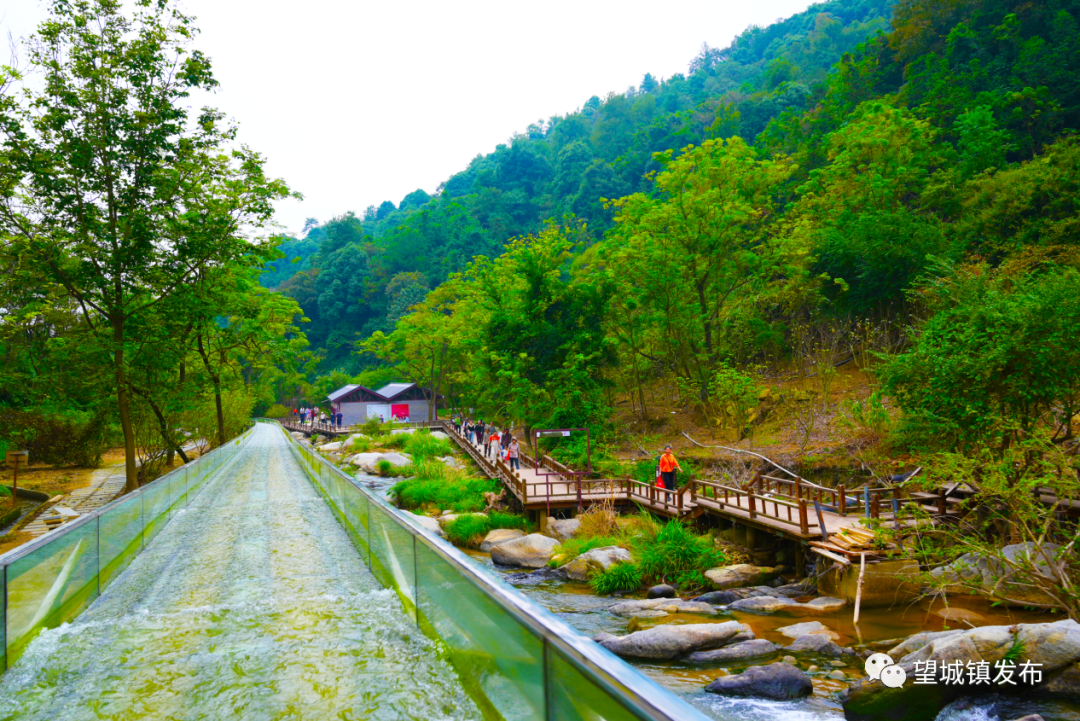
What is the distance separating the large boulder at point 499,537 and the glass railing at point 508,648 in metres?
12.2

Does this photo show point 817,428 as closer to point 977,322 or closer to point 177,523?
point 977,322

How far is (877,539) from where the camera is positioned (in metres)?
11.5

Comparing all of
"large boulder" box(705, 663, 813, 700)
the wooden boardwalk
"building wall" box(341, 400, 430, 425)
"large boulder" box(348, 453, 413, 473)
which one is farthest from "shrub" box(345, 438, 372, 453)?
"large boulder" box(705, 663, 813, 700)

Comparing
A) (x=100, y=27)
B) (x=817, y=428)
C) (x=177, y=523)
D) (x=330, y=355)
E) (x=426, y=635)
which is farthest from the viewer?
(x=330, y=355)

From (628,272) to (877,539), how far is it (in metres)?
21.9

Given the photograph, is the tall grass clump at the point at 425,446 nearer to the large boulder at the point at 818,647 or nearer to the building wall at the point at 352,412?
the building wall at the point at 352,412

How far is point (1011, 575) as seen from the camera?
912 centimetres

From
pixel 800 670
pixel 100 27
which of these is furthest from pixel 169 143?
pixel 800 670

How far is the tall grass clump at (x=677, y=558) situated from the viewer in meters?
13.5

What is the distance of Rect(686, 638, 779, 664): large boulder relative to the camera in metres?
9.35

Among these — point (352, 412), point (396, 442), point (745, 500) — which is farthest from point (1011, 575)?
point (352, 412)

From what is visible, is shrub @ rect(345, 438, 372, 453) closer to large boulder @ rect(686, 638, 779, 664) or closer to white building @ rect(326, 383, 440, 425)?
white building @ rect(326, 383, 440, 425)

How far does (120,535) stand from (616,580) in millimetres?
9406

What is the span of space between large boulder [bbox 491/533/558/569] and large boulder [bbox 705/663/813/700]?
7394 mm
